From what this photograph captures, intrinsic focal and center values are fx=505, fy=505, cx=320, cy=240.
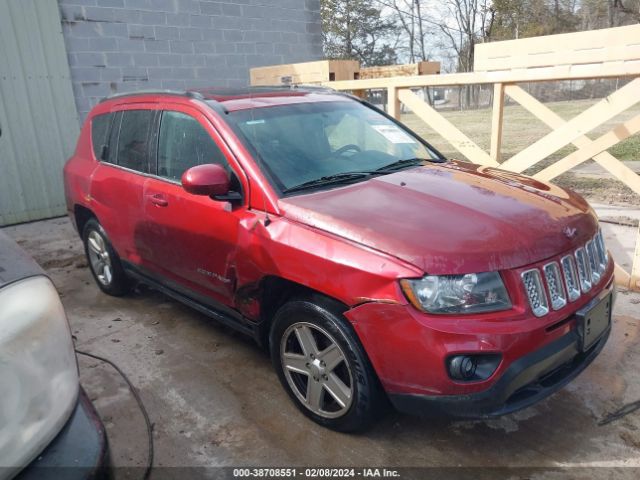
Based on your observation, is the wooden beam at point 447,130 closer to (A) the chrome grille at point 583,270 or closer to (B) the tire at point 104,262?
(A) the chrome grille at point 583,270

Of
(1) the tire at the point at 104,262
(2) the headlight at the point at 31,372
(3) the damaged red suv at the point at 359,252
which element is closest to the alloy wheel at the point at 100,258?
(1) the tire at the point at 104,262

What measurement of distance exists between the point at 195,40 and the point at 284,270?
7224 mm

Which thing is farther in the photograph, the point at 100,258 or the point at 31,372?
the point at 100,258

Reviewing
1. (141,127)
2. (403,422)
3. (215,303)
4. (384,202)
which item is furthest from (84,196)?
(403,422)

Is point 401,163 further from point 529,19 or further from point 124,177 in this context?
point 529,19

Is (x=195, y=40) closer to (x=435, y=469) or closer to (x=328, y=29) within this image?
(x=435, y=469)

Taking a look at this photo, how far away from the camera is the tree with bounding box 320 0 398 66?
37.0 m

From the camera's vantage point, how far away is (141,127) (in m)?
3.79

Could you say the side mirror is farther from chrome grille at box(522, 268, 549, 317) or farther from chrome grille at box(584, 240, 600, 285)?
chrome grille at box(584, 240, 600, 285)

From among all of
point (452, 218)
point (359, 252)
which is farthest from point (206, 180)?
point (452, 218)

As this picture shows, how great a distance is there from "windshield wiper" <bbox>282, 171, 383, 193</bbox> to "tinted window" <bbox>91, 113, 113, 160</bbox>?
2243mm

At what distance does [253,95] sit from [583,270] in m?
2.33

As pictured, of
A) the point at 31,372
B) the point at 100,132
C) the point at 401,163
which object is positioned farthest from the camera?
the point at 100,132

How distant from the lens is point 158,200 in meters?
3.44
